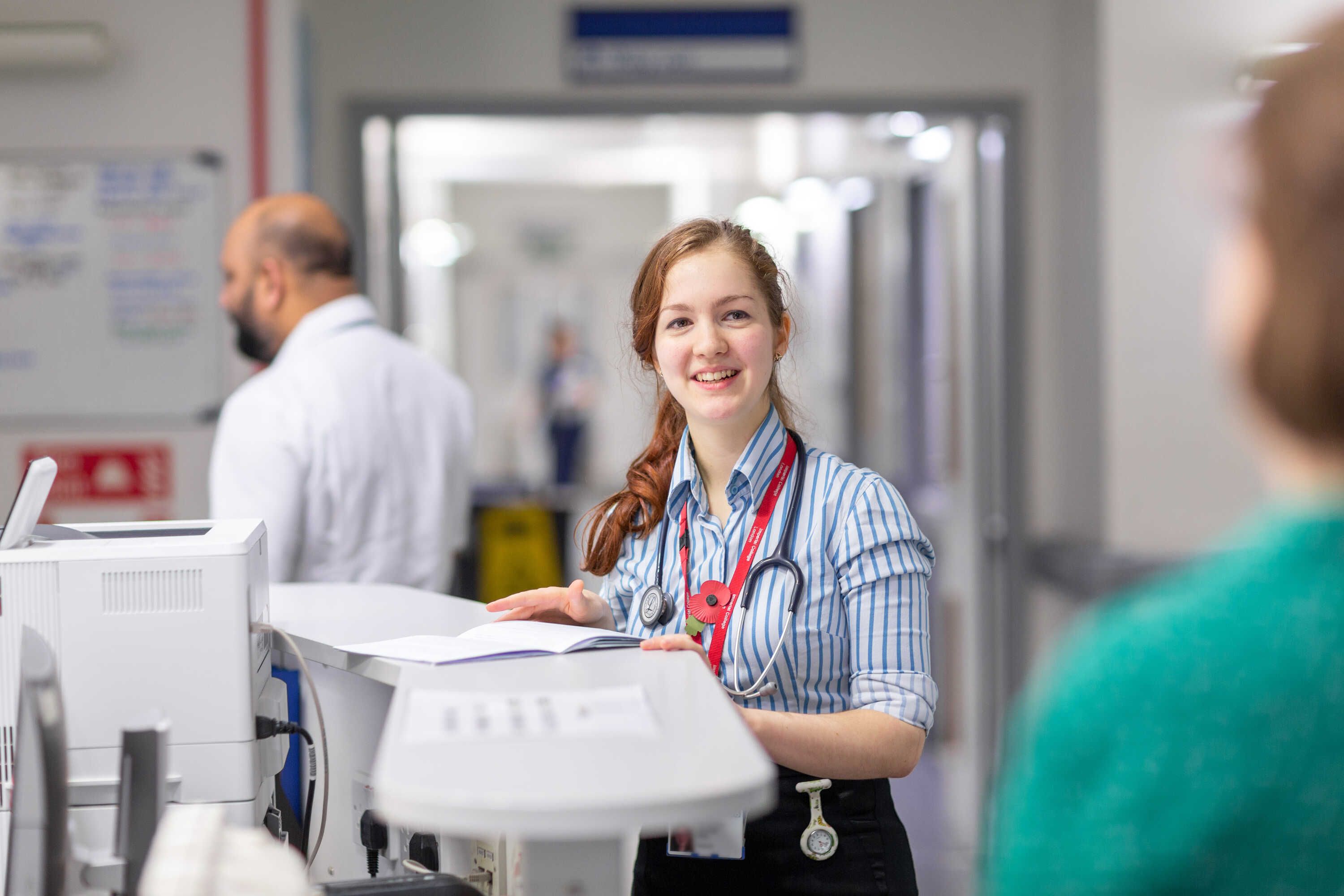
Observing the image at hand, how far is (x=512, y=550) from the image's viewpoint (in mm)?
4684

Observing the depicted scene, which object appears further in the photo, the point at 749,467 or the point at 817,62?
the point at 817,62

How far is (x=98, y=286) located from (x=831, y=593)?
253 cm

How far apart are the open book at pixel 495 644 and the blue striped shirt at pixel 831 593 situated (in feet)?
0.43

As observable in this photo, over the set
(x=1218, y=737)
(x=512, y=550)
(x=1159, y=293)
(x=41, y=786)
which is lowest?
(x=512, y=550)

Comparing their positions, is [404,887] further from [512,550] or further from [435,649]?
[512,550]

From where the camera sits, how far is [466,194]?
1009 centimetres

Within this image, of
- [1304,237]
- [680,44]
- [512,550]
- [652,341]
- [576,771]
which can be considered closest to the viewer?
[1304,237]

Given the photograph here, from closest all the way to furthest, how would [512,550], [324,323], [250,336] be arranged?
[324,323]
[250,336]
[512,550]

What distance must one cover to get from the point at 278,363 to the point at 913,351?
328 centimetres

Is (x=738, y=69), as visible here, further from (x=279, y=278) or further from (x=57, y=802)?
(x=57, y=802)

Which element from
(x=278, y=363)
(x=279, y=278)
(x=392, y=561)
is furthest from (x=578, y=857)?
(x=279, y=278)

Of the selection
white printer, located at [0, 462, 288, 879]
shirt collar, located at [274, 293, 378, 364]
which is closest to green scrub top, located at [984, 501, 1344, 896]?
white printer, located at [0, 462, 288, 879]

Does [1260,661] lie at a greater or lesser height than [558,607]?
greater

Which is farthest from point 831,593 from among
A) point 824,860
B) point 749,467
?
point 824,860
